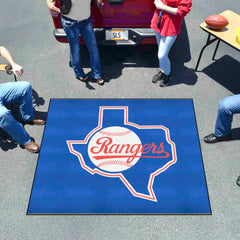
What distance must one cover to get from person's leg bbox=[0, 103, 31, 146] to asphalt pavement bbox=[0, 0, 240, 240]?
234mm

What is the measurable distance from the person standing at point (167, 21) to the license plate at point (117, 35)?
18.9 inches

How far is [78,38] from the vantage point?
11.9ft

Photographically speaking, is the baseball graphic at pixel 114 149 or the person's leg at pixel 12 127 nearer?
the person's leg at pixel 12 127

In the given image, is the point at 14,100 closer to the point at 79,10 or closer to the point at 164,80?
the point at 79,10

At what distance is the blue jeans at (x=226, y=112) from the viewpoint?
2.99m

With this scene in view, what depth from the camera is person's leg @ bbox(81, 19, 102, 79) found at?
3539 mm

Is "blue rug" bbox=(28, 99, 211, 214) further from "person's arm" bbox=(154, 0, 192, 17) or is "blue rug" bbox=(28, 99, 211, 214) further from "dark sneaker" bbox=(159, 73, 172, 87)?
"person's arm" bbox=(154, 0, 192, 17)

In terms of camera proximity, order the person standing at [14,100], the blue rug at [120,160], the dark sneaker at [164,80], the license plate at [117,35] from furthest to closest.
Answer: the dark sneaker at [164,80]
the license plate at [117,35]
the person standing at [14,100]
the blue rug at [120,160]

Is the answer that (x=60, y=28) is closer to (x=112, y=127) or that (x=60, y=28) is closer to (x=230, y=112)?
(x=112, y=127)

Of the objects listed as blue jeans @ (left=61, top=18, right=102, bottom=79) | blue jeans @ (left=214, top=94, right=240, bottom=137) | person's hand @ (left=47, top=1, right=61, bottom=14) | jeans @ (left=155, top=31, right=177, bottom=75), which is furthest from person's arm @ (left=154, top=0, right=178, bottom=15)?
person's hand @ (left=47, top=1, right=61, bottom=14)

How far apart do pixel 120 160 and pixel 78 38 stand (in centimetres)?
171

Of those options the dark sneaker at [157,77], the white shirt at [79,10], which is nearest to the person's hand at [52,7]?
the white shirt at [79,10]

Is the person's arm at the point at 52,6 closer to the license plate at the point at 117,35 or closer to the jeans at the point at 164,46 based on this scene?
the license plate at the point at 117,35

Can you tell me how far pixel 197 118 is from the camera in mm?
3732
